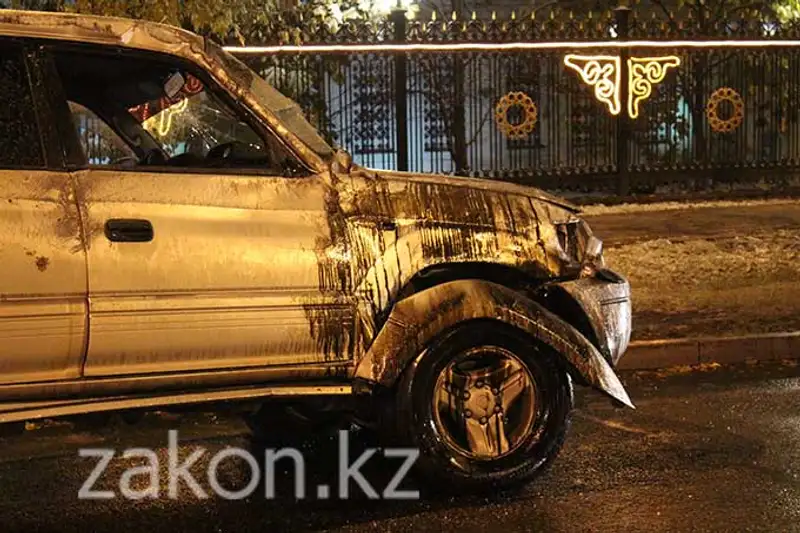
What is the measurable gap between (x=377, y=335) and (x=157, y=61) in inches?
60.1

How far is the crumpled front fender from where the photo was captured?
4945 millimetres

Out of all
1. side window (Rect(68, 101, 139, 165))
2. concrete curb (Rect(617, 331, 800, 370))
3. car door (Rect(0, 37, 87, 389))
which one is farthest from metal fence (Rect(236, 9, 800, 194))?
car door (Rect(0, 37, 87, 389))

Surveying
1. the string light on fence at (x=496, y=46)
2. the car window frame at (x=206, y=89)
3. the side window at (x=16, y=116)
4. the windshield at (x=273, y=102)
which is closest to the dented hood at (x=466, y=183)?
the windshield at (x=273, y=102)

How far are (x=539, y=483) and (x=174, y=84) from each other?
2504 millimetres

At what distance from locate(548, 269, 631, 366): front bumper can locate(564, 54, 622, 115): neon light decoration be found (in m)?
8.80

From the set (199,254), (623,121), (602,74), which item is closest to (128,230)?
(199,254)

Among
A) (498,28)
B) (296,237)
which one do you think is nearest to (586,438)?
(296,237)

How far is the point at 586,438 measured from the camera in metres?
6.18

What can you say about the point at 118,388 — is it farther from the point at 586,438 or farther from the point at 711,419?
the point at 711,419

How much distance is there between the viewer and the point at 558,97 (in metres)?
14.8

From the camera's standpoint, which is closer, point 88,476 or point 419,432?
point 419,432

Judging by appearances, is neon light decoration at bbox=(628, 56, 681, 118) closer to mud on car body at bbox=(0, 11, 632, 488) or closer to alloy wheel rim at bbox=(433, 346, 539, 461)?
mud on car body at bbox=(0, 11, 632, 488)

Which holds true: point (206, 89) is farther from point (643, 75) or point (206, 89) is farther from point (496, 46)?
point (643, 75)

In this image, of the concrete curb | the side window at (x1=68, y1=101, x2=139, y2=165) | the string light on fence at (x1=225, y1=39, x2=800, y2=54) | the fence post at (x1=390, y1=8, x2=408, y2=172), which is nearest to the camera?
the side window at (x1=68, y1=101, x2=139, y2=165)
